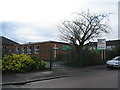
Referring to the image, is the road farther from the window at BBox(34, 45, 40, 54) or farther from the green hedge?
the window at BBox(34, 45, 40, 54)

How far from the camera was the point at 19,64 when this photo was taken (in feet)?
38.2

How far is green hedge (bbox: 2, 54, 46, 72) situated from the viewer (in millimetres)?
11352

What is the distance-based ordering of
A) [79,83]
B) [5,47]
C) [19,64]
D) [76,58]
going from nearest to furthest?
[79,83], [19,64], [76,58], [5,47]

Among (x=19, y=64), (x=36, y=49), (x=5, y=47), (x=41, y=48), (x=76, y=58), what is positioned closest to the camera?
(x=19, y=64)

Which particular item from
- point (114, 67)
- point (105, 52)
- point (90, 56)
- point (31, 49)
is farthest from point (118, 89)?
point (31, 49)

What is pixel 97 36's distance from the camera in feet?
71.7

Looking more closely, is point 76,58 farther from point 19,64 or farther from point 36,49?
point 36,49

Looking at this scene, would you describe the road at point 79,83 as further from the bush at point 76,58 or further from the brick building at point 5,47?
the brick building at point 5,47

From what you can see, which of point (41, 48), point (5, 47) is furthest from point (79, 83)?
point (41, 48)

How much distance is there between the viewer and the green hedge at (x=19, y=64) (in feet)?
37.2

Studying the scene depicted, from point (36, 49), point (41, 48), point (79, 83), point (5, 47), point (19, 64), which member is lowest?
point (79, 83)

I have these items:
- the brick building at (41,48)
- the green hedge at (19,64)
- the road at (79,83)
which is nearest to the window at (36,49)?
the brick building at (41,48)

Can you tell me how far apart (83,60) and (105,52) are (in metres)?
5.65


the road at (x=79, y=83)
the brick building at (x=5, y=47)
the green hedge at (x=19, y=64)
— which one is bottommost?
the road at (x=79, y=83)
